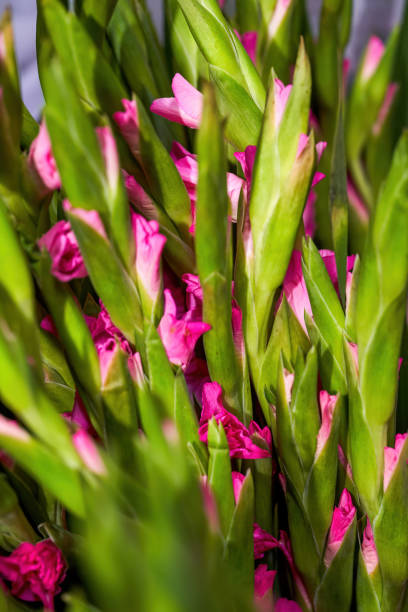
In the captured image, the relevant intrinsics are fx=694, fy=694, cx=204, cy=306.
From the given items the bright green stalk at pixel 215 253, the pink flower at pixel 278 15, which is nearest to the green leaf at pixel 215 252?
the bright green stalk at pixel 215 253

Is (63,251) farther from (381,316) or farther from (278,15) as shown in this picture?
(278,15)

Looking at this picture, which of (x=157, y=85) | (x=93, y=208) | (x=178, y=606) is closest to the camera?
A: (x=178, y=606)

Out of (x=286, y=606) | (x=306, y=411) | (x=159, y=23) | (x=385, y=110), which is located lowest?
(x=286, y=606)

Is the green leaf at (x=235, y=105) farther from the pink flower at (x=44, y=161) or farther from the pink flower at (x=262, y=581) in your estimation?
the pink flower at (x=262, y=581)

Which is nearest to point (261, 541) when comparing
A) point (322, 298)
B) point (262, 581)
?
point (262, 581)

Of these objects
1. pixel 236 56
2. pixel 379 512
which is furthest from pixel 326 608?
pixel 236 56

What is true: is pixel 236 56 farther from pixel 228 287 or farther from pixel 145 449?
pixel 145 449
